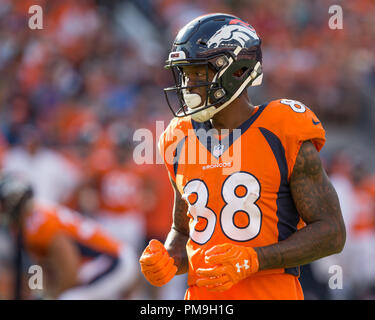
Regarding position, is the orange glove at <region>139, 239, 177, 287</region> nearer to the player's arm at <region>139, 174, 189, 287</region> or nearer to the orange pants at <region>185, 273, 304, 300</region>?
the player's arm at <region>139, 174, 189, 287</region>

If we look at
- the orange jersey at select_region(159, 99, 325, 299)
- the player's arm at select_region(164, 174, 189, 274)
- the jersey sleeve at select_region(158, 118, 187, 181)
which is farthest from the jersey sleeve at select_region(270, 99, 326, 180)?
the player's arm at select_region(164, 174, 189, 274)

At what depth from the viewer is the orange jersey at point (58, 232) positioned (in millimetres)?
5074

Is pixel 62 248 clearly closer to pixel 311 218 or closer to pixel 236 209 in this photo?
pixel 236 209

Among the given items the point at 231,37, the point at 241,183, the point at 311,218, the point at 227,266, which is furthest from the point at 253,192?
the point at 231,37

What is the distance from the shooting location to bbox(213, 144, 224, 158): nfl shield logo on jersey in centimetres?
284

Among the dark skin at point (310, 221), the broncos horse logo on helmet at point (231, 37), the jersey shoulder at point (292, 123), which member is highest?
the broncos horse logo on helmet at point (231, 37)

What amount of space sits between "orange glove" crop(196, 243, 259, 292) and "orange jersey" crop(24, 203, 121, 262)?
274cm

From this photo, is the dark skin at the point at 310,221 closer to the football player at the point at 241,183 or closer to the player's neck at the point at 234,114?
the football player at the point at 241,183

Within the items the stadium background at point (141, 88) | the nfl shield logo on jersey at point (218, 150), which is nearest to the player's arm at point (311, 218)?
the nfl shield logo on jersey at point (218, 150)

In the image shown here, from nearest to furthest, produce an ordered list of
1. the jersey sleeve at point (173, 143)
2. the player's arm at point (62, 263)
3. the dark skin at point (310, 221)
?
1. the dark skin at point (310, 221)
2. the jersey sleeve at point (173, 143)
3. the player's arm at point (62, 263)

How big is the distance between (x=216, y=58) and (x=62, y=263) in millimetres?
2711

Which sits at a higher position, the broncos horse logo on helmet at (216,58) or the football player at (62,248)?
the broncos horse logo on helmet at (216,58)

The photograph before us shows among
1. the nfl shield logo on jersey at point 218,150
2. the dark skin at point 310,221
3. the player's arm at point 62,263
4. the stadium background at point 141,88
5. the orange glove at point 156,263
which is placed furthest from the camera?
the stadium background at point 141,88
